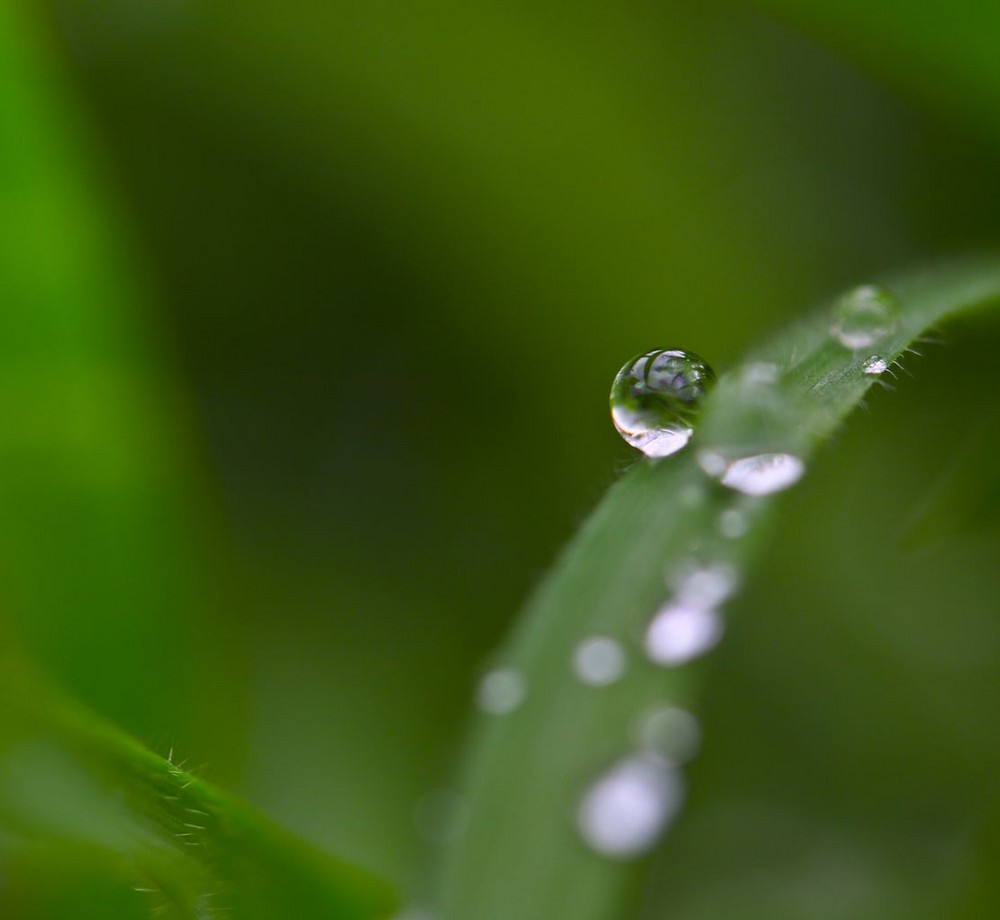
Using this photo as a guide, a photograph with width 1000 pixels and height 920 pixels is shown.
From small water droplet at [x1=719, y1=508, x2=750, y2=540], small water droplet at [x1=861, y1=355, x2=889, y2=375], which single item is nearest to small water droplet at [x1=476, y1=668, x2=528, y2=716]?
small water droplet at [x1=719, y1=508, x2=750, y2=540]

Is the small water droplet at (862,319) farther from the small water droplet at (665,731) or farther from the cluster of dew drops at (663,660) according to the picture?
the small water droplet at (665,731)

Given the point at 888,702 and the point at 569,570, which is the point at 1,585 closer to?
the point at 569,570

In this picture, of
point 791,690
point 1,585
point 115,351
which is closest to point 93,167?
point 115,351

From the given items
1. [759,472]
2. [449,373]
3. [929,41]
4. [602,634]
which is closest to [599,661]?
[602,634]

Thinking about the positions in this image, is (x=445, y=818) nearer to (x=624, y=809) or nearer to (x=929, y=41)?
(x=624, y=809)

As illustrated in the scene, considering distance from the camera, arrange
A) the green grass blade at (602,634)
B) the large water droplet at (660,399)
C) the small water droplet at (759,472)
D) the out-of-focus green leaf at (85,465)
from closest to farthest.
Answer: the green grass blade at (602,634), the small water droplet at (759,472), the large water droplet at (660,399), the out-of-focus green leaf at (85,465)

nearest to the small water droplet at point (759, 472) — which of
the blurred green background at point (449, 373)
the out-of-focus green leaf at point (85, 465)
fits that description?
the blurred green background at point (449, 373)
